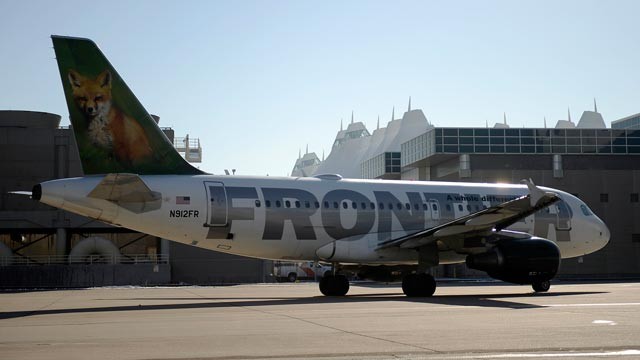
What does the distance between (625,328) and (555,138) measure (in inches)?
2073

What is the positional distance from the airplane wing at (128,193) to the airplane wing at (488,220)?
7686mm

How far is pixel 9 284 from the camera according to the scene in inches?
1809

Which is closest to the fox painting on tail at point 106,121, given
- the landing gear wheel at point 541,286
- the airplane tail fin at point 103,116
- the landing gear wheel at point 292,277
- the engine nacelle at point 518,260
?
the airplane tail fin at point 103,116

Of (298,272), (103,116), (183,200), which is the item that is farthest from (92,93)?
(298,272)

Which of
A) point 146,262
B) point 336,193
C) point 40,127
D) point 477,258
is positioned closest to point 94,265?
point 146,262

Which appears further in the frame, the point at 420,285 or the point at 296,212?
the point at 296,212

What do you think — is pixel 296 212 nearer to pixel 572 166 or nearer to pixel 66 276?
pixel 66 276

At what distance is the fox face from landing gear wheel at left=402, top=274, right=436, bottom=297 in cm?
1016

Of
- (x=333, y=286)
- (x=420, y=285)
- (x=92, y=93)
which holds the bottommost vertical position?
(x=333, y=286)

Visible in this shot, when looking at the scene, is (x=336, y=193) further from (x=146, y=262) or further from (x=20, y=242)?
(x=20, y=242)

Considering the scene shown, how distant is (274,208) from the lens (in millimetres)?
23781

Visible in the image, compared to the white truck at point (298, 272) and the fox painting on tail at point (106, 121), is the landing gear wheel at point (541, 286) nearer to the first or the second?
the fox painting on tail at point (106, 121)

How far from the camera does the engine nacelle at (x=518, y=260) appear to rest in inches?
917

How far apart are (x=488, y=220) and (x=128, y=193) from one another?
10231 mm
